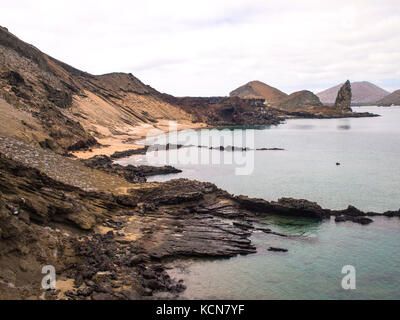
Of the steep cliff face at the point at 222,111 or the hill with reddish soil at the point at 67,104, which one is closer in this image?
the hill with reddish soil at the point at 67,104

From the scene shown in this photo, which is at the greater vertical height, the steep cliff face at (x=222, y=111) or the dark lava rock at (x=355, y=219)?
the steep cliff face at (x=222, y=111)

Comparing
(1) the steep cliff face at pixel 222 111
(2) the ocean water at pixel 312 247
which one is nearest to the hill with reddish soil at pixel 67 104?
(1) the steep cliff face at pixel 222 111

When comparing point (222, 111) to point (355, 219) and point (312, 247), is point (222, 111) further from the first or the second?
point (312, 247)

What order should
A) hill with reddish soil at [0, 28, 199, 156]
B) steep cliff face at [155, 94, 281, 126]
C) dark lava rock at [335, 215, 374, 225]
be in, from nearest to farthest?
dark lava rock at [335, 215, 374, 225] → hill with reddish soil at [0, 28, 199, 156] → steep cliff face at [155, 94, 281, 126]

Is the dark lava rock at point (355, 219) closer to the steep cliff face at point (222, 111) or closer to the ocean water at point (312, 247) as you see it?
the ocean water at point (312, 247)

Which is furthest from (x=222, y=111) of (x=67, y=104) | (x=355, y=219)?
(x=355, y=219)

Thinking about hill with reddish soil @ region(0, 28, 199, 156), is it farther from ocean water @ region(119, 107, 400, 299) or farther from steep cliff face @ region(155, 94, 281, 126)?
ocean water @ region(119, 107, 400, 299)

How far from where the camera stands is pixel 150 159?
70.8 meters

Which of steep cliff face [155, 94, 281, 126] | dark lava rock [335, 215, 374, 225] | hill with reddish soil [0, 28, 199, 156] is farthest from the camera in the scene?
steep cliff face [155, 94, 281, 126]

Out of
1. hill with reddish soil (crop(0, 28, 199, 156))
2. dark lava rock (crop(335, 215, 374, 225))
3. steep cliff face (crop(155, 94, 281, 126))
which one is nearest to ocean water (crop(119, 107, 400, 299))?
dark lava rock (crop(335, 215, 374, 225))

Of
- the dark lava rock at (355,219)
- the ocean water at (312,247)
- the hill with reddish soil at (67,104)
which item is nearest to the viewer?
the ocean water at (312,247)

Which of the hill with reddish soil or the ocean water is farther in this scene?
the hill with reddish soil

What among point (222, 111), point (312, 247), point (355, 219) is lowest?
point (312, 247)

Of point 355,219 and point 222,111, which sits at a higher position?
point 222,111
